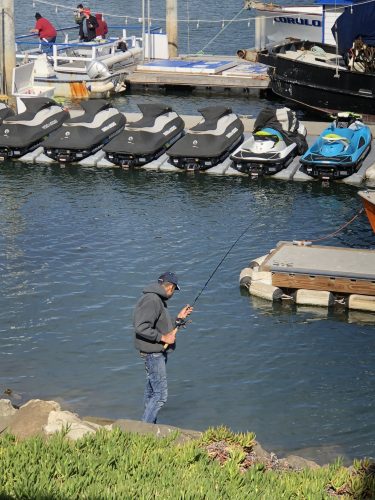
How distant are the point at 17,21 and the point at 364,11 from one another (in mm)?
34399

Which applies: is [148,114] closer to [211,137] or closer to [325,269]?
Result: [211,137]

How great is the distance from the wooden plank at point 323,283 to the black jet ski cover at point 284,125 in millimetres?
9918

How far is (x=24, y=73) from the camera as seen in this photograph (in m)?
39.0

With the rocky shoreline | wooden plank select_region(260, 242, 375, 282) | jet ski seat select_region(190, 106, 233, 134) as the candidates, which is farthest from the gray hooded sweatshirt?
jet ski seat select_region(190, 106, 233, 134)

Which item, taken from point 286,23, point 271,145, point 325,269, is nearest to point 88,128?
point 271,145

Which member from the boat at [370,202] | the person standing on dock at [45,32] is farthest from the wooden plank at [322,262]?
the person standing on dock at [45,32]

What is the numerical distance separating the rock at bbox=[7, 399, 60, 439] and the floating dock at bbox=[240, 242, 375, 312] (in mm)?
7931

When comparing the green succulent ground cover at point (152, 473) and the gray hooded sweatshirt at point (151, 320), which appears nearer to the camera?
the green succulent ground cover at point (152, 473)

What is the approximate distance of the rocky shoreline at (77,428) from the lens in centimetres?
1256

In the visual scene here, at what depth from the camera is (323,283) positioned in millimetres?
20734

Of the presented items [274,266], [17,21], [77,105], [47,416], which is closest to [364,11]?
[77,105]

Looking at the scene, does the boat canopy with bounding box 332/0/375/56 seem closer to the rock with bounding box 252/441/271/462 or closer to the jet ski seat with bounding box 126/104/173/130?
the jet ski seat with bounding box 126/104/173/130

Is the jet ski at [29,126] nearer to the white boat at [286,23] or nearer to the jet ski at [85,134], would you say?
the jet ski at [85,134]

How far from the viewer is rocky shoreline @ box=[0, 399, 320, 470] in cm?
1256
